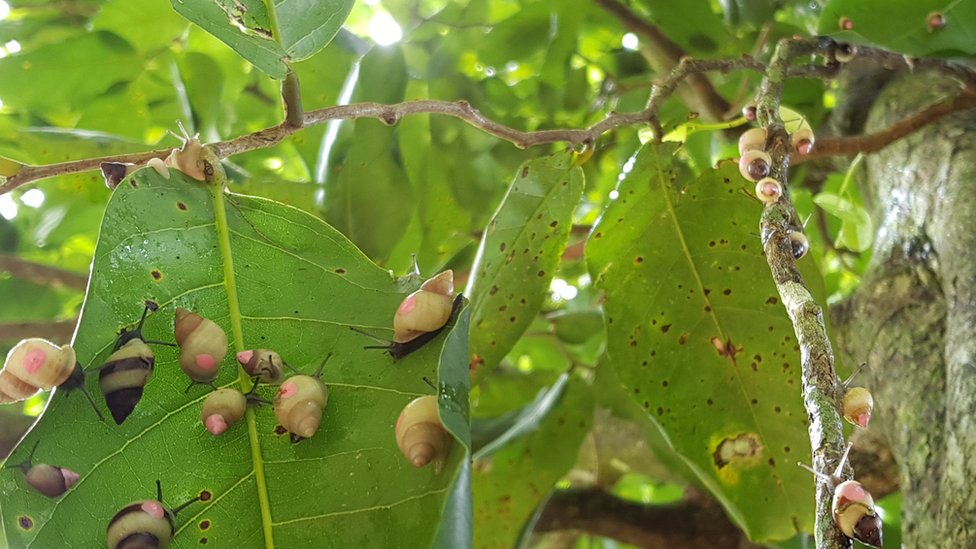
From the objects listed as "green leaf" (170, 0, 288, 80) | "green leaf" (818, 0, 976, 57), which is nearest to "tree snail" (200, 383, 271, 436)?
"green leaf" (170, 0, 288, 80)

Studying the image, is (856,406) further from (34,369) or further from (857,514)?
(34,369)

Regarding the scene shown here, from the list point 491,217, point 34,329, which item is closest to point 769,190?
point 491,217

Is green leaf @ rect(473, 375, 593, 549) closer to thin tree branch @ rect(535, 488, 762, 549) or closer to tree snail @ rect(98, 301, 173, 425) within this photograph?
thin tree branch @ rect(535, 488, 762, 549)

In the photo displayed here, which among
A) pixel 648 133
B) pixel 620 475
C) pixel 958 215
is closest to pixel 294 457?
pixel 648 133

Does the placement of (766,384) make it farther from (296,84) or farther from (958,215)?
(296,84)

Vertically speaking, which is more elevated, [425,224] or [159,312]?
[159,312]
